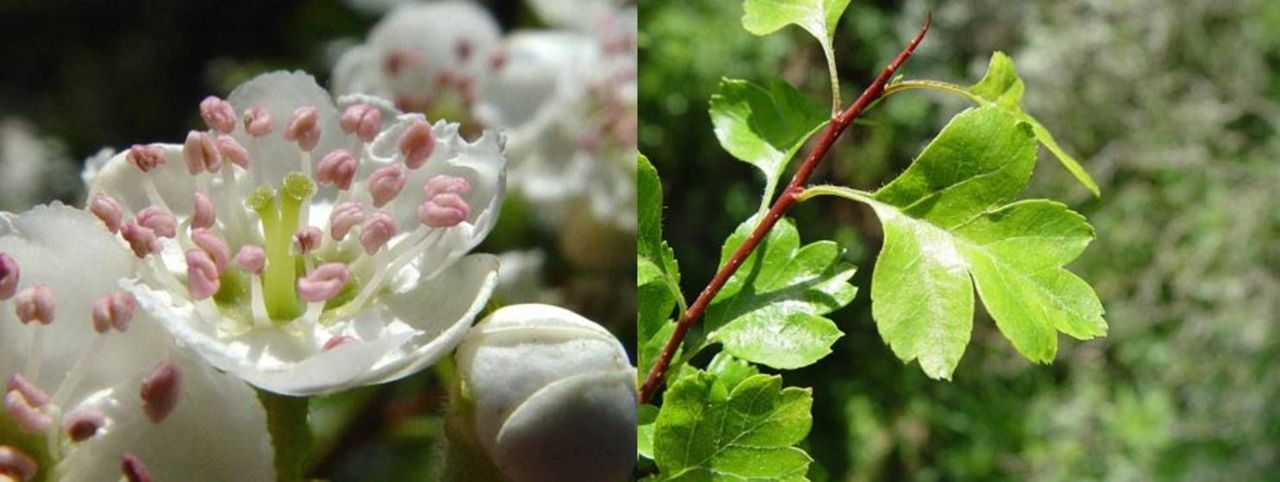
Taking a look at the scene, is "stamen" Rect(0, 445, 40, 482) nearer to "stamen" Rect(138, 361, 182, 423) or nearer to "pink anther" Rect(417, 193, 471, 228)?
"stamen" Rect(138, 361, 182, 423)

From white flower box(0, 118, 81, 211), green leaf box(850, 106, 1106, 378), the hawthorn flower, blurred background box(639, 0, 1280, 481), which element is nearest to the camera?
green leaf box(850, 106, 1106, 378)

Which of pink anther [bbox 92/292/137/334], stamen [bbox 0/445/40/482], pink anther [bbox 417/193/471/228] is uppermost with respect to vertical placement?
pink anther [bbox 92/292/137/334]

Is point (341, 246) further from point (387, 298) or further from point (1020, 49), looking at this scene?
point (1020, 49)

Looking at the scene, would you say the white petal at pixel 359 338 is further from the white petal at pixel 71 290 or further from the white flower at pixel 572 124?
the white flower at pixel 572 124

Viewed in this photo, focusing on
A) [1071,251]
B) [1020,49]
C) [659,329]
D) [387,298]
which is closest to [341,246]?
[387,298]

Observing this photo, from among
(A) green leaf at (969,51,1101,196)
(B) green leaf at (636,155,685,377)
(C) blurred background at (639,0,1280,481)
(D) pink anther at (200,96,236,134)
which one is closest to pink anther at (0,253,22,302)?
(D) pink anther at (200,96,236,134)

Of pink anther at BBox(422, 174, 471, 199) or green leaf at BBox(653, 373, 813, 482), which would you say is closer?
green leaf at BBox(653, 373, 813, 482)

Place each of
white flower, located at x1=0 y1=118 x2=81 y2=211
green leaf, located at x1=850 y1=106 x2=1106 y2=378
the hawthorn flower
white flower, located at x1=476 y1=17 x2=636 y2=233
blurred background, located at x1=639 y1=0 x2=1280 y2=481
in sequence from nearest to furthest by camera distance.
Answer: green leaf, located at x1=850 y1=106 x2=1106 y2=378 → the hawthorn flower → white flower, located at x1=476 y1=17 x2=636 y2=233 → blurred background, located at x1=639 y1=0 x2=1280 y2=481 → white flower, located at x1=0 y1=118 x2=81 y2=211
